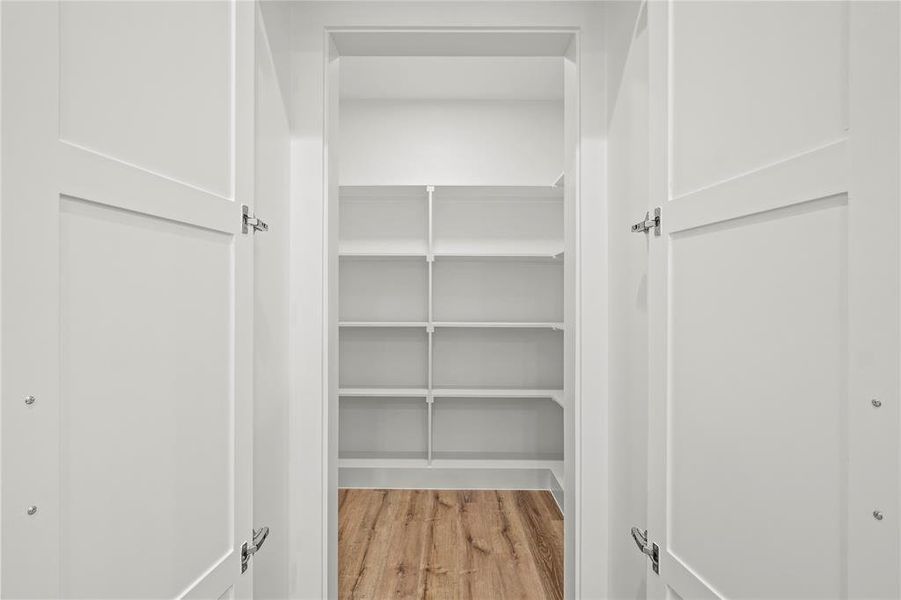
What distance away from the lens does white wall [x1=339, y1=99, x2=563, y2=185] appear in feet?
11.8

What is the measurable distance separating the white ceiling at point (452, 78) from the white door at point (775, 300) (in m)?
2.04

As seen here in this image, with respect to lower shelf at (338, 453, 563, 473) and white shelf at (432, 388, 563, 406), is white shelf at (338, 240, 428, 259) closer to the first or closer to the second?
white shelf at (432, 388, 563, 406)

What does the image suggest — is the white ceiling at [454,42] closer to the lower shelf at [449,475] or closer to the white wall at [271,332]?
the white wall at [271,332]

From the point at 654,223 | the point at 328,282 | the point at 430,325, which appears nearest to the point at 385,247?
the point at 430,325

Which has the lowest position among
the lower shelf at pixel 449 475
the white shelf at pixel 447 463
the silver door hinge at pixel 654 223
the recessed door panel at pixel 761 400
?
the lower shelf at pixel 449 475

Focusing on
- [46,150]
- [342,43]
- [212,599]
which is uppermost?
[342,43]

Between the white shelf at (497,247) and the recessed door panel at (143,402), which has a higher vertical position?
the white shelf at (497,247)

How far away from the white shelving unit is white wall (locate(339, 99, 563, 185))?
0.60 ft

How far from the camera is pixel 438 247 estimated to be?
362 centimetres

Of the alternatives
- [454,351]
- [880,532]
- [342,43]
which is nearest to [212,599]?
[880,532]

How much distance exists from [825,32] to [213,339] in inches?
46.8

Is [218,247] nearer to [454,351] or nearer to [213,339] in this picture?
[213,339]

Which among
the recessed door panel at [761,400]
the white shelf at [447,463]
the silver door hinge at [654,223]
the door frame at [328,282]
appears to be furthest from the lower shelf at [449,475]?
the silver door hinge at [654,223]

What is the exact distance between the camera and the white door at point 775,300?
643 mm
